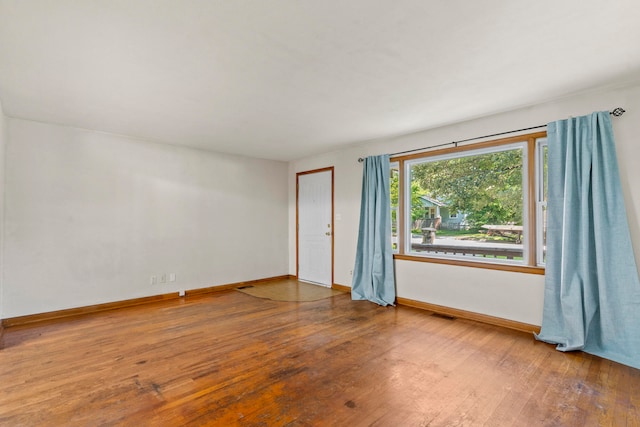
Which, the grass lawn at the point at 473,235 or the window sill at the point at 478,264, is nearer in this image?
the window sill at the point at 478,264

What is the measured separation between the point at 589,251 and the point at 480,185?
52.1 inches

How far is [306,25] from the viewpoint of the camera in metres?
1.96

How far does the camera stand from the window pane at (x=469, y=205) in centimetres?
359

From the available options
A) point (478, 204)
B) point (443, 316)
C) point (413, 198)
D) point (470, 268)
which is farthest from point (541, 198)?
point (443, 316)

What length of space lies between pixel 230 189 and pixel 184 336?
118 inches

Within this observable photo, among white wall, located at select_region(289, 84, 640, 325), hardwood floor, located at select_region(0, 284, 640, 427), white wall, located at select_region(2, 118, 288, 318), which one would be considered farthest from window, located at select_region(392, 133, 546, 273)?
white wall, located at select_region(2, 118, 288, 318)

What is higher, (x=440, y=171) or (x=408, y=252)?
(x=440, y=171)

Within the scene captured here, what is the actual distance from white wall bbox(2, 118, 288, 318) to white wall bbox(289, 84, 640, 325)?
1782mm

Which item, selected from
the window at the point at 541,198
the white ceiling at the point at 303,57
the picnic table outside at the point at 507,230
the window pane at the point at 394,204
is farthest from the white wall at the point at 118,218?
the window at the point at 541,198

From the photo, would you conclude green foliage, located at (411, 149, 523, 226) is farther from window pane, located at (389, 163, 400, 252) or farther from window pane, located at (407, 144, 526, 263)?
window pane, located at (389, 163, 400, 252)

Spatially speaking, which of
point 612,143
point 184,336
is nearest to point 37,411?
point 184,336

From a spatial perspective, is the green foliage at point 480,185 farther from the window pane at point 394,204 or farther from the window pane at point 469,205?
the window pane at point 394,204

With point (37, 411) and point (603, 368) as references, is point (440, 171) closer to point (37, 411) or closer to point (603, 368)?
point (603, 368)

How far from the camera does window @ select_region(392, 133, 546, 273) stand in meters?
3.40
